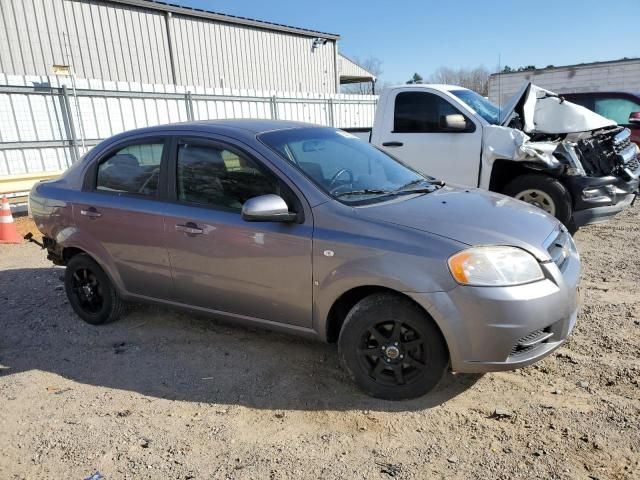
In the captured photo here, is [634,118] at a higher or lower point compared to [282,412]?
higher

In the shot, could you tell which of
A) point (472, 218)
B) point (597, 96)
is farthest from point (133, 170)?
point (597, 96)

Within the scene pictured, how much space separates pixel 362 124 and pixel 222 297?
644 inches

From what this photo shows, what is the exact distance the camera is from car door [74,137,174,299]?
12.2ft

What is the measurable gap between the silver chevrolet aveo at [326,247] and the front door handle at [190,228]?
0.01 m

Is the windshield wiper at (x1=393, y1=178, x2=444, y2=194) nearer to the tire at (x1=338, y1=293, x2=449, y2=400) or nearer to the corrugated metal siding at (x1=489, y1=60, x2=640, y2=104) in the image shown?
the tire at (x1=338, y1=293, x2=449, y2=400)

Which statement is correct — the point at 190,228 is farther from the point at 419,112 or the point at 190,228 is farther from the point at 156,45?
the point at 156,45

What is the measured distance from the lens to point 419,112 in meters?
6.89

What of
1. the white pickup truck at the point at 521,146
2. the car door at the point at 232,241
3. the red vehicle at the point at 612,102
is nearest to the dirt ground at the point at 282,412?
the car door at the point at 232,241

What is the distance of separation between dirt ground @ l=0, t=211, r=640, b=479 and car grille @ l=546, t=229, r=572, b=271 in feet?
2.59

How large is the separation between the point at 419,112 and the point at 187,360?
483 cm

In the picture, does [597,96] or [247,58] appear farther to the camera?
[247,58]

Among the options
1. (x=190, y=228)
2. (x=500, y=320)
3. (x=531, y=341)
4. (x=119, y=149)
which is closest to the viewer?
(x=500, y=320)

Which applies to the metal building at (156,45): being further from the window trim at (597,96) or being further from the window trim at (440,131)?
the window trim at (597,96)

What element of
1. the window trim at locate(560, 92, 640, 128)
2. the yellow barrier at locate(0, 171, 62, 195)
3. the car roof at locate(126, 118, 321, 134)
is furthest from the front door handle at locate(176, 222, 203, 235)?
the window trim at locate(560, 92, 640, 128)
